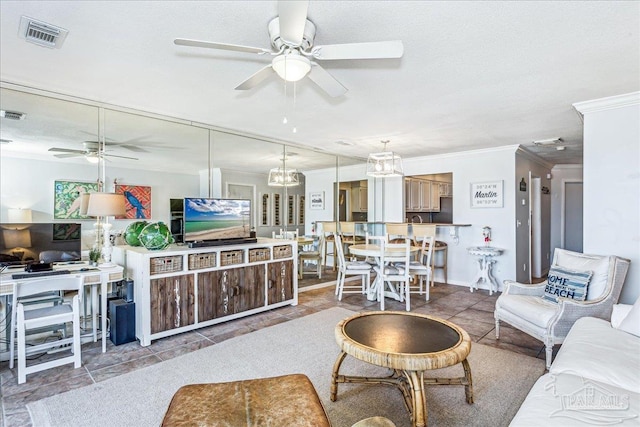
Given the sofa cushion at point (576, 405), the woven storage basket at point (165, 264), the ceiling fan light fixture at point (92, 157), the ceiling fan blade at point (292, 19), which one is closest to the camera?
the sofa cushion at point (576, 405)

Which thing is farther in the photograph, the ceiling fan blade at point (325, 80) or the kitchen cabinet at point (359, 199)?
the kitchen cabinet at point (359, 199)

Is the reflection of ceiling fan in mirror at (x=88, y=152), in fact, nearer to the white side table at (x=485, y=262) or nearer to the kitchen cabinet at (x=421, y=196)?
the white side table at (x=485, y=262)

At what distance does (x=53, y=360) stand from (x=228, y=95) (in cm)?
282

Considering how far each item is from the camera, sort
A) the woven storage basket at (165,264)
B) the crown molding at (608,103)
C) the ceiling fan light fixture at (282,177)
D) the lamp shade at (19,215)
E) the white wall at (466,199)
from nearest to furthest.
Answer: the lamp shade at (19,215) < the crown molding at (608,103) < the woven storage basket at (165,264) < the ceiling fan light fixture at (282,177) < the white wall at (466,199)

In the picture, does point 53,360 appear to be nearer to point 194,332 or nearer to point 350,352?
point 194,332

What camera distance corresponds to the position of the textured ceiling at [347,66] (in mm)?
1927

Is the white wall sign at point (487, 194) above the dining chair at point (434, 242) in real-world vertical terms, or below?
above

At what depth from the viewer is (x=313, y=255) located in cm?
611

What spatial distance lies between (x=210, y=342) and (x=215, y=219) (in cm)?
139

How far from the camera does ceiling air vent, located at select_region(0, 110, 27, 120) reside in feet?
9.95

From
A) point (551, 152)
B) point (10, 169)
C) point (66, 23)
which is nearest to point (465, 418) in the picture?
point (66, 23)

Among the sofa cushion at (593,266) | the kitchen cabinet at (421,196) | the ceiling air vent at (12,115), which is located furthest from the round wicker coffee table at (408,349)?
the kitchen cabinet at (421,196)

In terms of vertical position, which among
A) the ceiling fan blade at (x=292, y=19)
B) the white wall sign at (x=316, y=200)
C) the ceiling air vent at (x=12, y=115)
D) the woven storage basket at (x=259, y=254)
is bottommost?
the woven storage basket at (x=259, y=254)

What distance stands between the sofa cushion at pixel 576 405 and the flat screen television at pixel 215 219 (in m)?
3.33
